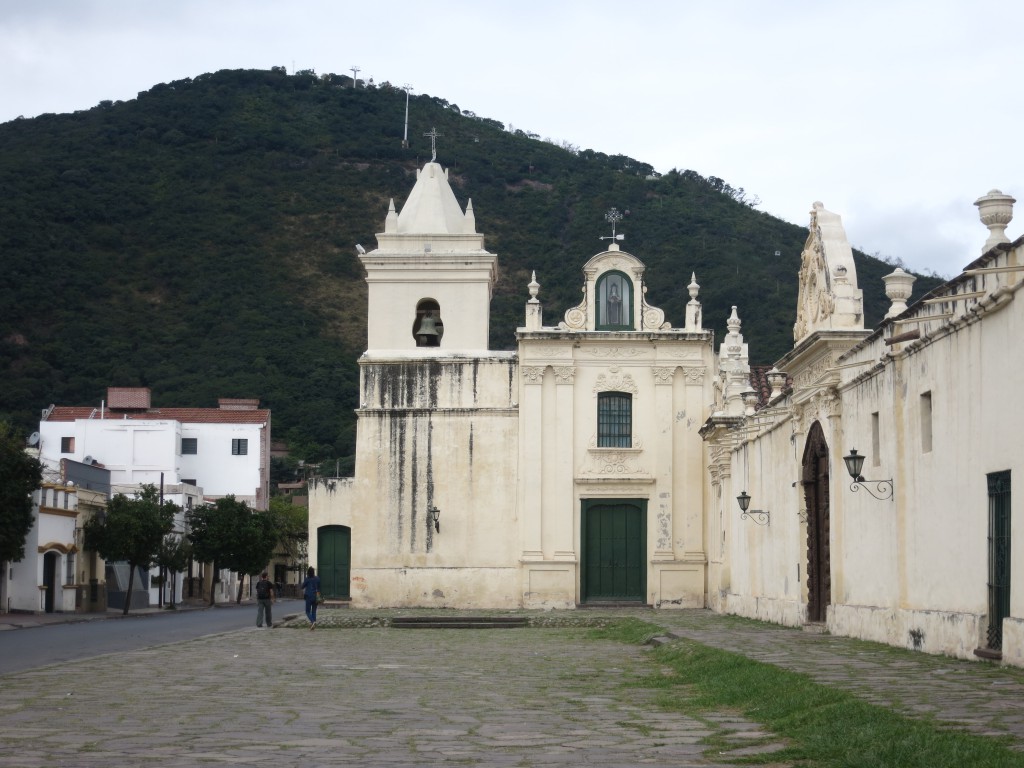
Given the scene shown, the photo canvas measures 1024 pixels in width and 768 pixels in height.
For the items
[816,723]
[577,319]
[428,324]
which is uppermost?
[577,319]

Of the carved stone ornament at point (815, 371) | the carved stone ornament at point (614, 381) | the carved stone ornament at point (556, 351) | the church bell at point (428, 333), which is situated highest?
the church bell at point (428, 333)

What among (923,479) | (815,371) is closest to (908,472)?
(923,479)

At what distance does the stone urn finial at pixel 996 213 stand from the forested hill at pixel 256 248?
5055 cm

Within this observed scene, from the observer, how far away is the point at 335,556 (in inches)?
1512

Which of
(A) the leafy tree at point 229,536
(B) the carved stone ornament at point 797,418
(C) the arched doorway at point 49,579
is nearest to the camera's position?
(B) the carved stone ornament at point 797,418

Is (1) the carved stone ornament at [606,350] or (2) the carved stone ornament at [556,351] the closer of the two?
(2) the carved stone ornament at [556,351]

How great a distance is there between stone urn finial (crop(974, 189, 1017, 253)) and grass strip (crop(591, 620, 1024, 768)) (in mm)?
5180

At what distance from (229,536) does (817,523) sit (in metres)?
40.1

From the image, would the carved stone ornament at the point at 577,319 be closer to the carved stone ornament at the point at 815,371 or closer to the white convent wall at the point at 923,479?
the white convent wall at the point at 923,479

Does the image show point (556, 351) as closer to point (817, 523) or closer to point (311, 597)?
point (311, 597)

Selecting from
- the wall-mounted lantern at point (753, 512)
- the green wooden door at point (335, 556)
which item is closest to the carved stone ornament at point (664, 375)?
the green wooden door at point (335, 556)

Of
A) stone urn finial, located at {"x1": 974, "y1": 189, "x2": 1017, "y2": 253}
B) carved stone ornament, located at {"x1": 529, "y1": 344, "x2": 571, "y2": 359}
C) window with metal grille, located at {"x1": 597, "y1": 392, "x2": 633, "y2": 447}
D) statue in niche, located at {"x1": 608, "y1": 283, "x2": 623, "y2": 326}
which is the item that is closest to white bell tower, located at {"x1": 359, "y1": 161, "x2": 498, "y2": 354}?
carved stone ornament, located at {"x1": 529, "y1": 344, "x2": 571, "y2": 359}

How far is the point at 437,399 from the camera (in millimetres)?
36906

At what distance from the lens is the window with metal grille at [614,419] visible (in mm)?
37156
